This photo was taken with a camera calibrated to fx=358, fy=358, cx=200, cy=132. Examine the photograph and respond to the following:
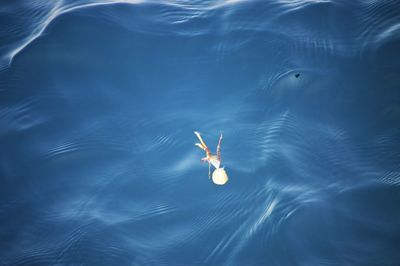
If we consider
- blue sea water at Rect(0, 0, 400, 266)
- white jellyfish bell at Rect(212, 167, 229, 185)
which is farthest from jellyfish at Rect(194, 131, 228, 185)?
blue sea water at Rect(0, 0, 400, 266)

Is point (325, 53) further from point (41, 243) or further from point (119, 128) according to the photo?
point (41, 243)

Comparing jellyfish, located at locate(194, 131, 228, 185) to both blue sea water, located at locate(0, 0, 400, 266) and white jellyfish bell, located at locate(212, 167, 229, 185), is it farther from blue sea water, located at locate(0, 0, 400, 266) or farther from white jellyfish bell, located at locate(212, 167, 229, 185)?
blue sea water, located at locate(0, 0, 400, 266)

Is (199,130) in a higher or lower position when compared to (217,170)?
higher

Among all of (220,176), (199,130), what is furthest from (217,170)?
(199,130)

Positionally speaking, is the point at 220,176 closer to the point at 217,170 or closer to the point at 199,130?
the point at 217,170

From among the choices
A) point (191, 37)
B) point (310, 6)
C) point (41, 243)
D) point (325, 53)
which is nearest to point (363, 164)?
point (325, 53)

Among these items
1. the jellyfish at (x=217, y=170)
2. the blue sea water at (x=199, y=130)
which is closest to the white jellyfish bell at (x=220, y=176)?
the jellyfish at (x=217, y=170)

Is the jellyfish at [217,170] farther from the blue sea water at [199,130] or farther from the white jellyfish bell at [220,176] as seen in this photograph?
the blue sea water at [199,130]

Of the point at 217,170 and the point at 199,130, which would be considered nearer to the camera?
the point at 217,170
